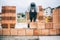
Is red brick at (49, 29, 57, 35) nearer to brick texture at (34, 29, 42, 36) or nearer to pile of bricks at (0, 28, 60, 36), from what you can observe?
pile of bricks at (0, 28, 60, 36)

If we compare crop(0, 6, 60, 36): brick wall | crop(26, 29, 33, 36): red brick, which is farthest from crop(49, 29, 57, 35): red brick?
crop(26, 29, 33, 36): red brick

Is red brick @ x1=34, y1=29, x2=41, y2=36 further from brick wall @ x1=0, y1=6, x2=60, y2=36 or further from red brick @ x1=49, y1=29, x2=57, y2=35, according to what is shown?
red brick @ x1=49, y1=29, x2=57, y2=35

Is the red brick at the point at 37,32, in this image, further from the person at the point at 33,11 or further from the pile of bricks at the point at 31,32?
the person at the point at 33,11

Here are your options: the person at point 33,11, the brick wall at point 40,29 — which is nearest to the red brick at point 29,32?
the brick wall at point 40,29

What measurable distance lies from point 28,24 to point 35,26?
3.6 inches

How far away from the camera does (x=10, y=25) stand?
5.36ft

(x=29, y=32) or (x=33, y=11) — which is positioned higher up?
(x=33, y=11)

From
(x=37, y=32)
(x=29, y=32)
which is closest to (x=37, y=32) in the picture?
(x=37, y=32)

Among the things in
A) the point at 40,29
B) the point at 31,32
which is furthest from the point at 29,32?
the point at 40,29

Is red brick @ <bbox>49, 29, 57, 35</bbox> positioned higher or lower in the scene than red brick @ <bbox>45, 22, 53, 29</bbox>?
lower

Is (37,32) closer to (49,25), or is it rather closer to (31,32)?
(31,32)

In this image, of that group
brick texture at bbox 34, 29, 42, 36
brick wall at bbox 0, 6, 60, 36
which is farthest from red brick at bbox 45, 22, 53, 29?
brick texture at bbox 34, 29, 42, 36

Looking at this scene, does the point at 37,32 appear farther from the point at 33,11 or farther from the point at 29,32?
the point at 33,11

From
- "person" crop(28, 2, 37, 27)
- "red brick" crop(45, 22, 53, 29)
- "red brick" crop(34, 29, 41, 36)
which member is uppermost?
"person" crop(28, 2, 37, 27)
